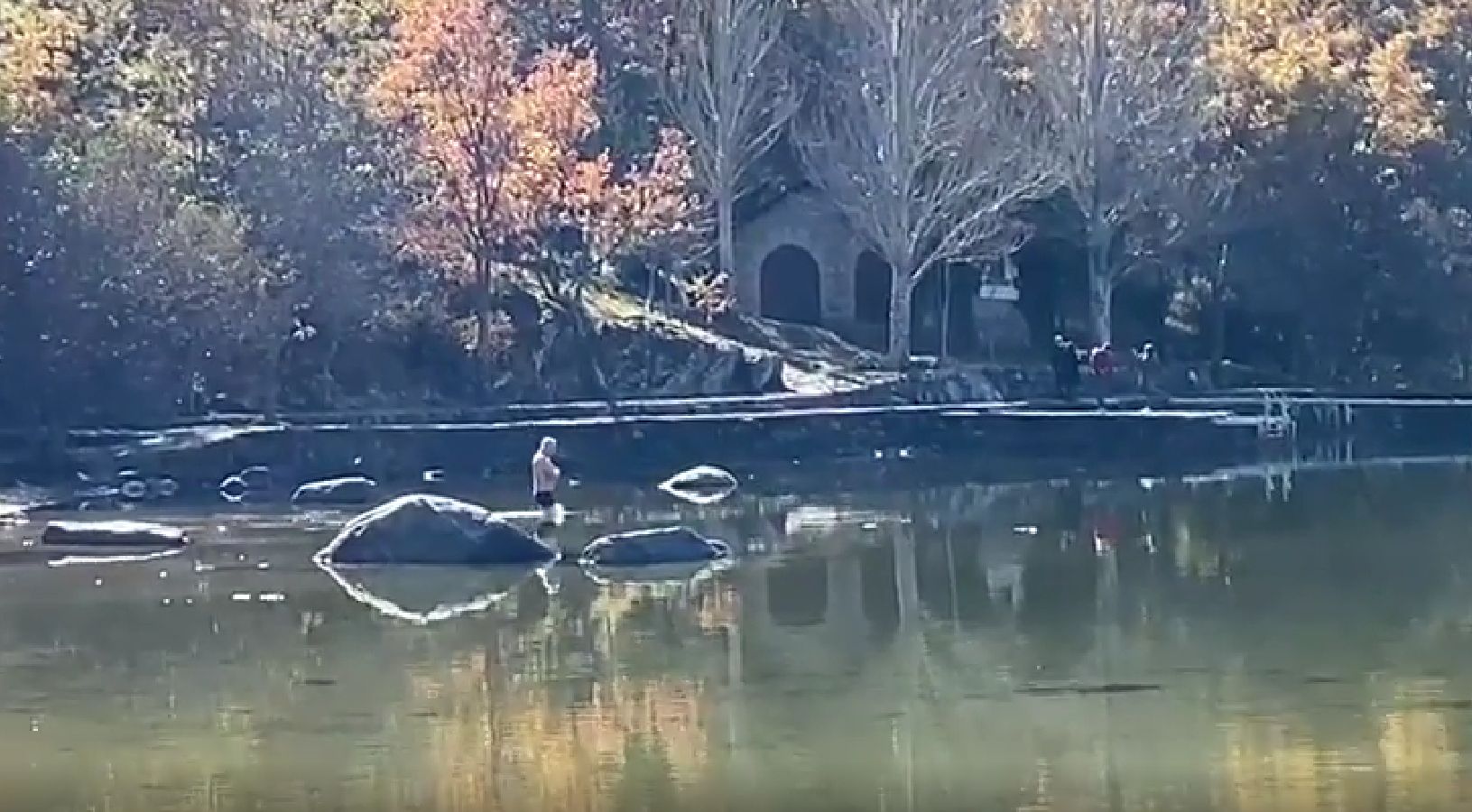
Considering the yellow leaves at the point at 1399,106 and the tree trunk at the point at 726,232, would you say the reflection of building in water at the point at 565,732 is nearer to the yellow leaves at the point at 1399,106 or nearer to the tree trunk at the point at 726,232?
the tree trunk at the point at 726,232

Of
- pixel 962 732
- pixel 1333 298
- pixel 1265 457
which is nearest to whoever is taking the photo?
pixel 962 732

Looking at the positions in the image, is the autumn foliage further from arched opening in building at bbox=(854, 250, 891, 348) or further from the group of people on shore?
arched opening in building at bbox=(854, 250, 891, 348)

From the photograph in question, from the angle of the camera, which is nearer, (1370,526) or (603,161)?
(1370,526)

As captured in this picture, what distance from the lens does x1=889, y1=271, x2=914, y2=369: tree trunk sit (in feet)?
190

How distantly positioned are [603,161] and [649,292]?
7.25 metres

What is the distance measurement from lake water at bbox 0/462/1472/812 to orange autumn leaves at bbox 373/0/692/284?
48.4ft

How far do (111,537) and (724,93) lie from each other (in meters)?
26.6

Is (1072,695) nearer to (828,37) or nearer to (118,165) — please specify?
(118,165)

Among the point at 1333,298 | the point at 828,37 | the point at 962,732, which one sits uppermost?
the point at 828,37

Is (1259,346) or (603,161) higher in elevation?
(603,161)

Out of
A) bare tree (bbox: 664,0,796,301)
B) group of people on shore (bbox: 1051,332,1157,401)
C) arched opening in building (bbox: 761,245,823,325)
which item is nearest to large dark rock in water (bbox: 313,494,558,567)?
group of people on shore (bbox: 1051,332,1157,401)

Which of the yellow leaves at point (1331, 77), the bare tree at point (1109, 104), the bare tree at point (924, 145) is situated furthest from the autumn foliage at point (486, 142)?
the yellow leaves at point (1331, 77)

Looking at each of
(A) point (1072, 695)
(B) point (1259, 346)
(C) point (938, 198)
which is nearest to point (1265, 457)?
(C) point (938, 198)

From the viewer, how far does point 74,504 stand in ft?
136
